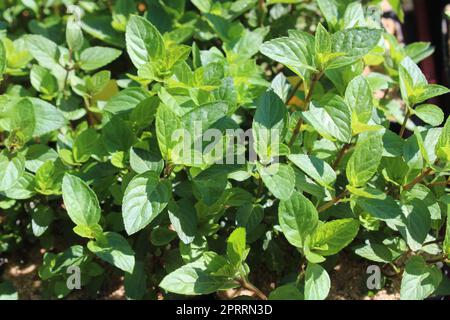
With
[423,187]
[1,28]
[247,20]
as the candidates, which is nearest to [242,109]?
[247,20]

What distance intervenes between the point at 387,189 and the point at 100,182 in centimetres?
68

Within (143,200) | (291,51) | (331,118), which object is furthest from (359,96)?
(143,200)

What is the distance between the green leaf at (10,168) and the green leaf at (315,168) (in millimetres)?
602

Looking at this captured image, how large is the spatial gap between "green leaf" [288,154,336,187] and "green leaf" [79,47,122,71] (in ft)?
2.06

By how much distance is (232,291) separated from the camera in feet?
5.36

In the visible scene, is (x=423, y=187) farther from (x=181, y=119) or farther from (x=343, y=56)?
(x=181, y=119)

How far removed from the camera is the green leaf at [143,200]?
3.85ft

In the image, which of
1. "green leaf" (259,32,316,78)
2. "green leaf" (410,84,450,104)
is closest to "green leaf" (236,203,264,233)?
"green leaf" (259,32,316,78)

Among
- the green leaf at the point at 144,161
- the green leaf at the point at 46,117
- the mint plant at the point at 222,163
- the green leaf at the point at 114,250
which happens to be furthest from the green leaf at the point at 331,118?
the green leaf at the point at 46,117

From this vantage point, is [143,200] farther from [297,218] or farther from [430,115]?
[430,115]

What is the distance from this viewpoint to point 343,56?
1237 mm

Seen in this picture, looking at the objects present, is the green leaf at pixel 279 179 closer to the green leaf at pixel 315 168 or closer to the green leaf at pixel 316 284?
the green leaf at pixel 315 168

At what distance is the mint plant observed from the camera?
1231mm

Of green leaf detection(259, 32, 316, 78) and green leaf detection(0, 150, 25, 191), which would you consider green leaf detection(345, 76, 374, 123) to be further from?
green leaf detection(0, 150, 25, 191)
